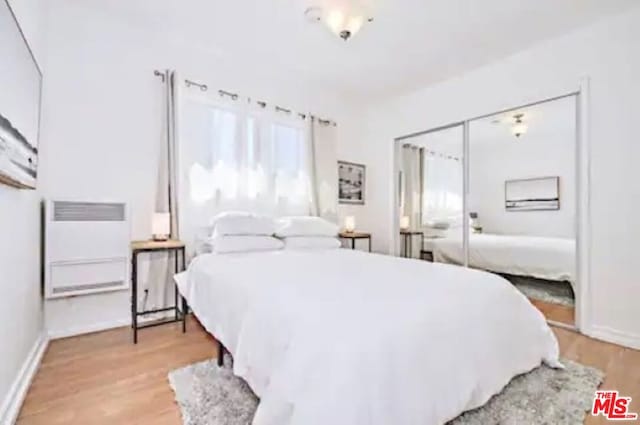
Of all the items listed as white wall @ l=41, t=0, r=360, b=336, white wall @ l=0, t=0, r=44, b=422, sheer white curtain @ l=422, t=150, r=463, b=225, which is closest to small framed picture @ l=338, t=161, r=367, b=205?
sheer white curtain @ l=422, t=150, r=463, b=225

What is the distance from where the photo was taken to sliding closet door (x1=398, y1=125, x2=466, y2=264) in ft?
12.7

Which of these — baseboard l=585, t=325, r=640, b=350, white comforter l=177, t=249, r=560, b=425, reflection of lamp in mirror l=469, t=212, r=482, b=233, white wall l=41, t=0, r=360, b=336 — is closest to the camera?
white comforter l=177, t=249, r=560, b=425

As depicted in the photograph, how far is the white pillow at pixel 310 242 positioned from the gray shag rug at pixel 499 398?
4.28ft

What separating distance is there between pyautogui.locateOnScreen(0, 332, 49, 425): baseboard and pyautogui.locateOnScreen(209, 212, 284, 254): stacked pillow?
1.29 m

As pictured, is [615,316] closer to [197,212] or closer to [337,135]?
[337,135]

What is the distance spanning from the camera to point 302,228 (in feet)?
10.9

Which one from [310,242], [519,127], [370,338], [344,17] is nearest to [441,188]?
[519,127]

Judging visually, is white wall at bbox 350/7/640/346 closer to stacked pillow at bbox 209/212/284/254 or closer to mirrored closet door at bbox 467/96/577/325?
mirrored closet door at bbox 467/96/577/325

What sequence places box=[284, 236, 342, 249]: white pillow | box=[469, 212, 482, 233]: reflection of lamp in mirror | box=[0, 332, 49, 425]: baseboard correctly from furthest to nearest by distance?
box=[469, 212, 482, 233]: reflection of lamp in mirror → box=[284, 236, 342, 249]: white pillow → box=[0, 332, 49, 425]: baseboard

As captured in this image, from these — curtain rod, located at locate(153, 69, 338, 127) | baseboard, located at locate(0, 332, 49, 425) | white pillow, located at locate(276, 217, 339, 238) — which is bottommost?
baseboard, located at locate(0, 332, 49, 425)

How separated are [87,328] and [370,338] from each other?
267 cm

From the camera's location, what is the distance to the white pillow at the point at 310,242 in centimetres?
323

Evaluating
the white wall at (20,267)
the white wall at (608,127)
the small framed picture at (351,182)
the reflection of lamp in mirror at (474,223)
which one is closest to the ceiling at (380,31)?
the white wall at (608,127)

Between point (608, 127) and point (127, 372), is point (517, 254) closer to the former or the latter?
point (608, 127)
